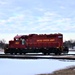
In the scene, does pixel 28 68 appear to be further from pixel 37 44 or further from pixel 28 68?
pixel 37 44

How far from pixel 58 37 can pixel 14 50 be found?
7783mm

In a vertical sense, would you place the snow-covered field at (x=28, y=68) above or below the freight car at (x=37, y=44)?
below

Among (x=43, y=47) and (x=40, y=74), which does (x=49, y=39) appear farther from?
(x=40, y=74)

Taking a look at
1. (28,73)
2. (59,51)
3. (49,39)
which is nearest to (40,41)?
(49,39)

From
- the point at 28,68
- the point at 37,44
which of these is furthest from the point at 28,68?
the point at 37,44

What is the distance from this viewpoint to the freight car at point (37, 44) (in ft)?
146

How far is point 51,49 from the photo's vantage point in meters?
44.2

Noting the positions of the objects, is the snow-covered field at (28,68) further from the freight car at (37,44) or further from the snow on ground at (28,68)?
the freight car at (37,44)

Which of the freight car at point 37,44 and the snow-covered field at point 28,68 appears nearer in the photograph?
the snow-covered field at point 28,68

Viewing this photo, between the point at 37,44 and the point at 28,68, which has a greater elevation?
the point at 37,44

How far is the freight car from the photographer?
146 feet

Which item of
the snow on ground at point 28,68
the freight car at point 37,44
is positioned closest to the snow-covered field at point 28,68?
the snow on ground at point 28,68

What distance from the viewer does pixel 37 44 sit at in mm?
46281

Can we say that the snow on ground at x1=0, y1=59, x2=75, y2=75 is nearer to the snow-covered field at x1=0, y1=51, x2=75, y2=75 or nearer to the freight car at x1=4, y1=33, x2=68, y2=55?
the snow-covered field at x1=0, y1=51, x2=75, y2=75
